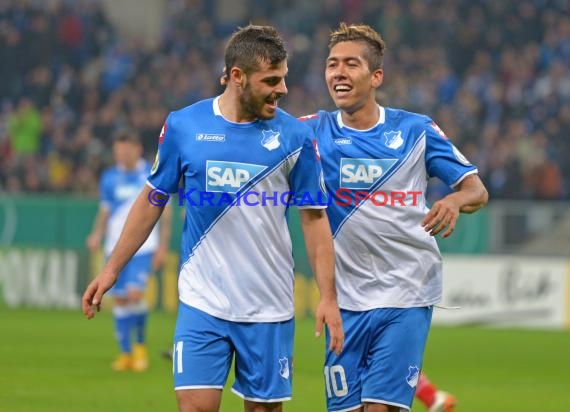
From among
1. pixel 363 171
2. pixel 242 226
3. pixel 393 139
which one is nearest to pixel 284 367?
pixel 242 226

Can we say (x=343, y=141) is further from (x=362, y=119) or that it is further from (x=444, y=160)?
(x=444, y=160)

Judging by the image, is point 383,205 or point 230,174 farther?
point 383,205

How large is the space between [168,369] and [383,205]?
6482 mm

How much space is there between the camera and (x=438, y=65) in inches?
947

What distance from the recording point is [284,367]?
610 cm

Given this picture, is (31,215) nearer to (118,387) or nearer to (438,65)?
(438,65)

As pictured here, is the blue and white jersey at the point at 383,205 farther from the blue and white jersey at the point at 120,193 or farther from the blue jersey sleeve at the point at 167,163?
the blue and white jersey at the point at 120,193

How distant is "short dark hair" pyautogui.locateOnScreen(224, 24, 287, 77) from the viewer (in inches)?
236

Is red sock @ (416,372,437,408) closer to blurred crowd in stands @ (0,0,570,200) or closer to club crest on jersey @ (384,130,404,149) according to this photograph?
club crest on jersey @ (384,130,404,149)

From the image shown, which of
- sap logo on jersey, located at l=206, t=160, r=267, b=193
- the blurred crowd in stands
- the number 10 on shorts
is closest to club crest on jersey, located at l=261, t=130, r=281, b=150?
sap logo on jersey, located at l=206, t=160, r=267, b=193

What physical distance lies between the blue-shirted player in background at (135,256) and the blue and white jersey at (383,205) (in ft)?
20.6

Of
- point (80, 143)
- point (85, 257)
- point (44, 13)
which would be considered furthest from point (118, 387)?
point (44, 13)

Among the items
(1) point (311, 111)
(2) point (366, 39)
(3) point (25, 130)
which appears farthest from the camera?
(3) point (25, 130)

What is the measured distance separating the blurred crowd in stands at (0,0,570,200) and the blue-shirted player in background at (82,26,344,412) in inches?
560
